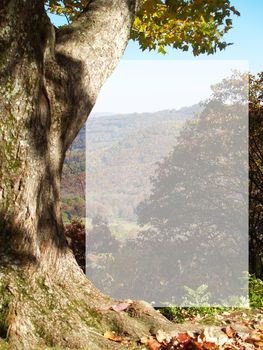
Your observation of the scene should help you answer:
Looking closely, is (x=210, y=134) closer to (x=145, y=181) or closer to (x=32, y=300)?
(x=145, y=181)

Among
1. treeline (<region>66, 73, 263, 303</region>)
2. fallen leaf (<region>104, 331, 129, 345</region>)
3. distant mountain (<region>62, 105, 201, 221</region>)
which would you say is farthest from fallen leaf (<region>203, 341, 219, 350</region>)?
distant mountain (<region>62, 105, 201, 221</region>)

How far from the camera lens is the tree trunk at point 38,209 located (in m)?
3.23

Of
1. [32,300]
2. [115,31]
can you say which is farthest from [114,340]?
[115,31]

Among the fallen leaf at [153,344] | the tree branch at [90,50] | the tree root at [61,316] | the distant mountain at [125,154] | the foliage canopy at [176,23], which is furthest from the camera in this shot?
the distant mountain at [125,154]

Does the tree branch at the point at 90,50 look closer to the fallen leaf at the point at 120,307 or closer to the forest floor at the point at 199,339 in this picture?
the fallen leaf at the point at 120,307

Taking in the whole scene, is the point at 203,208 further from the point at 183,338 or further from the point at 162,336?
the point at 183,338

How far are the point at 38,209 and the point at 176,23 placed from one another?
18.3 ft

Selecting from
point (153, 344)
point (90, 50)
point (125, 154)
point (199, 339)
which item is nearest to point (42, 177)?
point (90, 50)

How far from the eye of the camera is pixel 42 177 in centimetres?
354

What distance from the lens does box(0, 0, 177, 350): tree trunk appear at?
10.6 ft

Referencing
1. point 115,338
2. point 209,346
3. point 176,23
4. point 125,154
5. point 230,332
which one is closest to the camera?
point 209,346

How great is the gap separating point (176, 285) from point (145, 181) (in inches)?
137

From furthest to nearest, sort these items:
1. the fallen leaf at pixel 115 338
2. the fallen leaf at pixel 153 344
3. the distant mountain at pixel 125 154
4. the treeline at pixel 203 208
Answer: the distant mountain at pixel 125 154, the treeline at pixel 203 208, the fallen leaf at pixel 115 338, the fallen leaf at pixel 153 344

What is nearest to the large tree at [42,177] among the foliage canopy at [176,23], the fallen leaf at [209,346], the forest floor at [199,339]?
the forest floor at [199,339]
